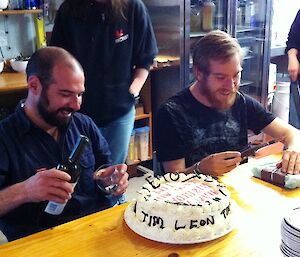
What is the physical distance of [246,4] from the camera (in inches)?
160

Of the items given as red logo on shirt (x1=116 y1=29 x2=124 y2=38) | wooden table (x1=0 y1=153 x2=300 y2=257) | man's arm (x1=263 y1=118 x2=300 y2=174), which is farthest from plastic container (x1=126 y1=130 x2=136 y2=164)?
wooden table (x1=0 y1=153 x2=300 y2=257)

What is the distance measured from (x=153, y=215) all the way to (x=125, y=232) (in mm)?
116

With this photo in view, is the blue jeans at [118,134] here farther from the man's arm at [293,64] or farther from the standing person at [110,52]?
the man's arm at [293,64]

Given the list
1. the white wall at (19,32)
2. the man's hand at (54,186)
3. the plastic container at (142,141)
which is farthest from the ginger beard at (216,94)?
the white wall at (19,32)

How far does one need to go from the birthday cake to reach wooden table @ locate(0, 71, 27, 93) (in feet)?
5.37

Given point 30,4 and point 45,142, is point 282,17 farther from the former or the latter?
point 45,142

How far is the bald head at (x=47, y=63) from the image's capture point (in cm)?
159

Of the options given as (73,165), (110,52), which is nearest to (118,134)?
(110,52)

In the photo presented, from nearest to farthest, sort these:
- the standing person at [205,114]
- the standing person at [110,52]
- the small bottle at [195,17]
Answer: the standing person at [205,114] < the standing person at [110,52] < the small bottle at [195,17]

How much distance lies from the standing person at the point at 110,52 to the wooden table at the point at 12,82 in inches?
20.7

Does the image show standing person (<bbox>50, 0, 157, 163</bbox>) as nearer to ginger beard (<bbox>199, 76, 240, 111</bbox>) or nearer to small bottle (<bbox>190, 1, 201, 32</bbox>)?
ginger beard (<bbox>199, 76, 240, 111</bbox>)

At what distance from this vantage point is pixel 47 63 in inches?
62.6

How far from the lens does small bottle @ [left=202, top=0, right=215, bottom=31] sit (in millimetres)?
3729

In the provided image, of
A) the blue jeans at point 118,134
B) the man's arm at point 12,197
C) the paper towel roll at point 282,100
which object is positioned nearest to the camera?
the man's arm at point 12,197
